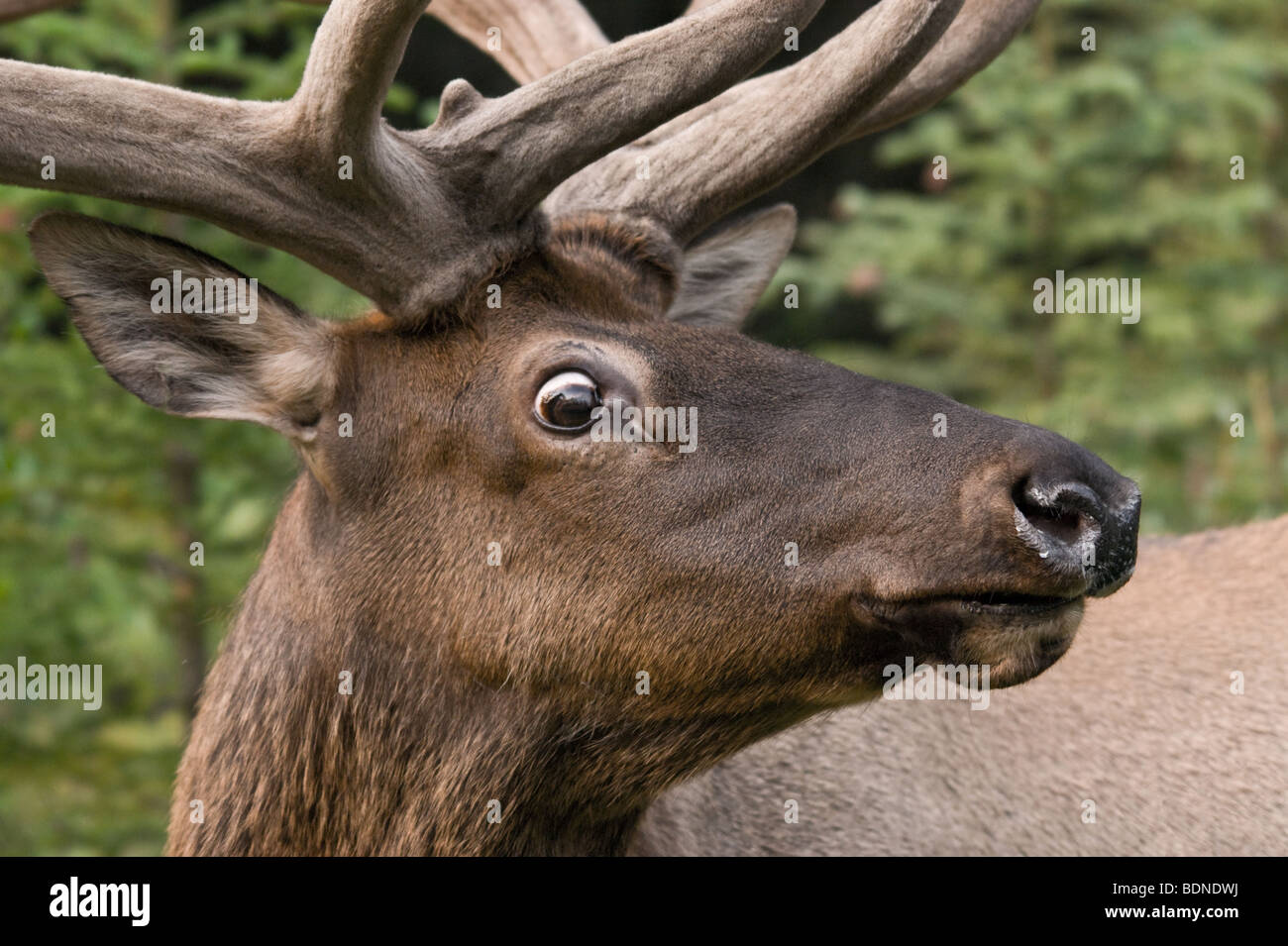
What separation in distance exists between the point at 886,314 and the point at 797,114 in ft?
19.8

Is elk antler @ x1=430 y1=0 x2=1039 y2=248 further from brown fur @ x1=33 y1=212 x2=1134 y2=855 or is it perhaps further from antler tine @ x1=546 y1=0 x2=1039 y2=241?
brown fur @ x1=33 y1=212 x2=1134 y2=855

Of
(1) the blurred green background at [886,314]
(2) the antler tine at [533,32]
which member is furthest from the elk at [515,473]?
(2) the antler tine at [533,32]

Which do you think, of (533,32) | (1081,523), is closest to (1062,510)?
(1081,523)

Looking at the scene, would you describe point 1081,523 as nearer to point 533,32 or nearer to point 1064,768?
point 1064,768

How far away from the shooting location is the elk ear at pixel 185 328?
11.4ft

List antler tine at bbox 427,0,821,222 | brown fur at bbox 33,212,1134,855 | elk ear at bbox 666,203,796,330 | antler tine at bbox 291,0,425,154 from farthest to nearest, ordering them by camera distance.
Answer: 1. elk ear at bbox 666,203,796,330
2. antler tine at bbox 427,0,821,222
3. antler tine at bbox 291,0,425,154
4. brown fur at bbox 33,212,1134,855

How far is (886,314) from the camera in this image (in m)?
9.77

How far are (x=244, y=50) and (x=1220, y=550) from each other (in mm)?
7199

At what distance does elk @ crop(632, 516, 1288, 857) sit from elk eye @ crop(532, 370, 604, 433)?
1062 millimetres

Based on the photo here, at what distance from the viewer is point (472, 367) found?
11.6 ft

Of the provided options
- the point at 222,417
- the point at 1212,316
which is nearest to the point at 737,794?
the point at 222,417

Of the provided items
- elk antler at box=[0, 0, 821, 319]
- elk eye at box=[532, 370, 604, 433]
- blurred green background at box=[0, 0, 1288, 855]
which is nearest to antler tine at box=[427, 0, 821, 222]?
elk antler at box=[0, 0, 821, 319]

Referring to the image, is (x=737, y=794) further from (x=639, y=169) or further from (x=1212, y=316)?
(x=1212, y=316)

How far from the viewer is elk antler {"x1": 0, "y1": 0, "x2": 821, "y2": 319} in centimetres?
330
